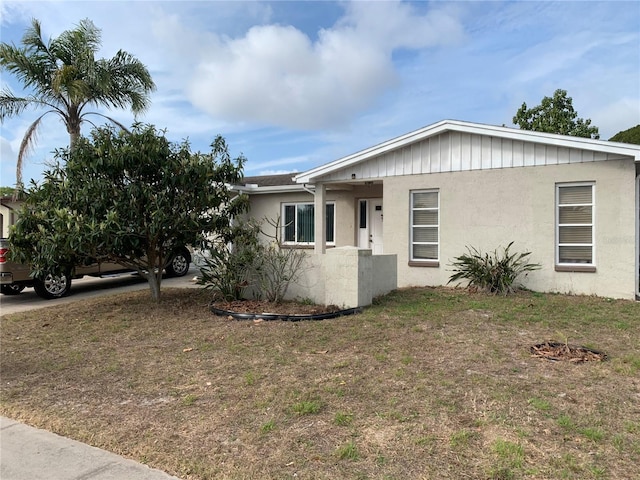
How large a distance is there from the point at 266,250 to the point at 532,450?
6.43 m

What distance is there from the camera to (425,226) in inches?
466

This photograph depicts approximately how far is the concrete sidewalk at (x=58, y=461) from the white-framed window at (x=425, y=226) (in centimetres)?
932

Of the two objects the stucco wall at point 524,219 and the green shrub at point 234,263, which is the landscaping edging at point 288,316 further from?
the stucco wall at point 524,219

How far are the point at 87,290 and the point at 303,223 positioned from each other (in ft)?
22.2

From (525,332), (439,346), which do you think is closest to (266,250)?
(439,346)

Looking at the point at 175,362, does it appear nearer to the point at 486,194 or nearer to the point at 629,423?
the point at 629,423

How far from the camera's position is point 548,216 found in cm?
1027

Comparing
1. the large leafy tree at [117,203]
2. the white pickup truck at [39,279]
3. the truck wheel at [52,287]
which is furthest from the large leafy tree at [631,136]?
the truck wheel at [52,287]

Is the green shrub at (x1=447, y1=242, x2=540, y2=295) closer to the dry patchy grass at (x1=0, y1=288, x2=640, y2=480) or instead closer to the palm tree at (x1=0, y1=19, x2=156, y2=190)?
the dry patchy grass at (x1=0, y1=288, x2=640, y2=480)

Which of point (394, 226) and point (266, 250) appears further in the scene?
point (394, 226)

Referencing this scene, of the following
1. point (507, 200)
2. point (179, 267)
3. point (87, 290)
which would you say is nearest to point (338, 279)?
point (507, 200)

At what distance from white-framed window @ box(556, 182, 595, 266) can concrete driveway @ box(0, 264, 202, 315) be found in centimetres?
881

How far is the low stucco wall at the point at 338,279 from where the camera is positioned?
8391 millimetres

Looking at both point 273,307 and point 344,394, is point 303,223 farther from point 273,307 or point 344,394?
point 344,394
